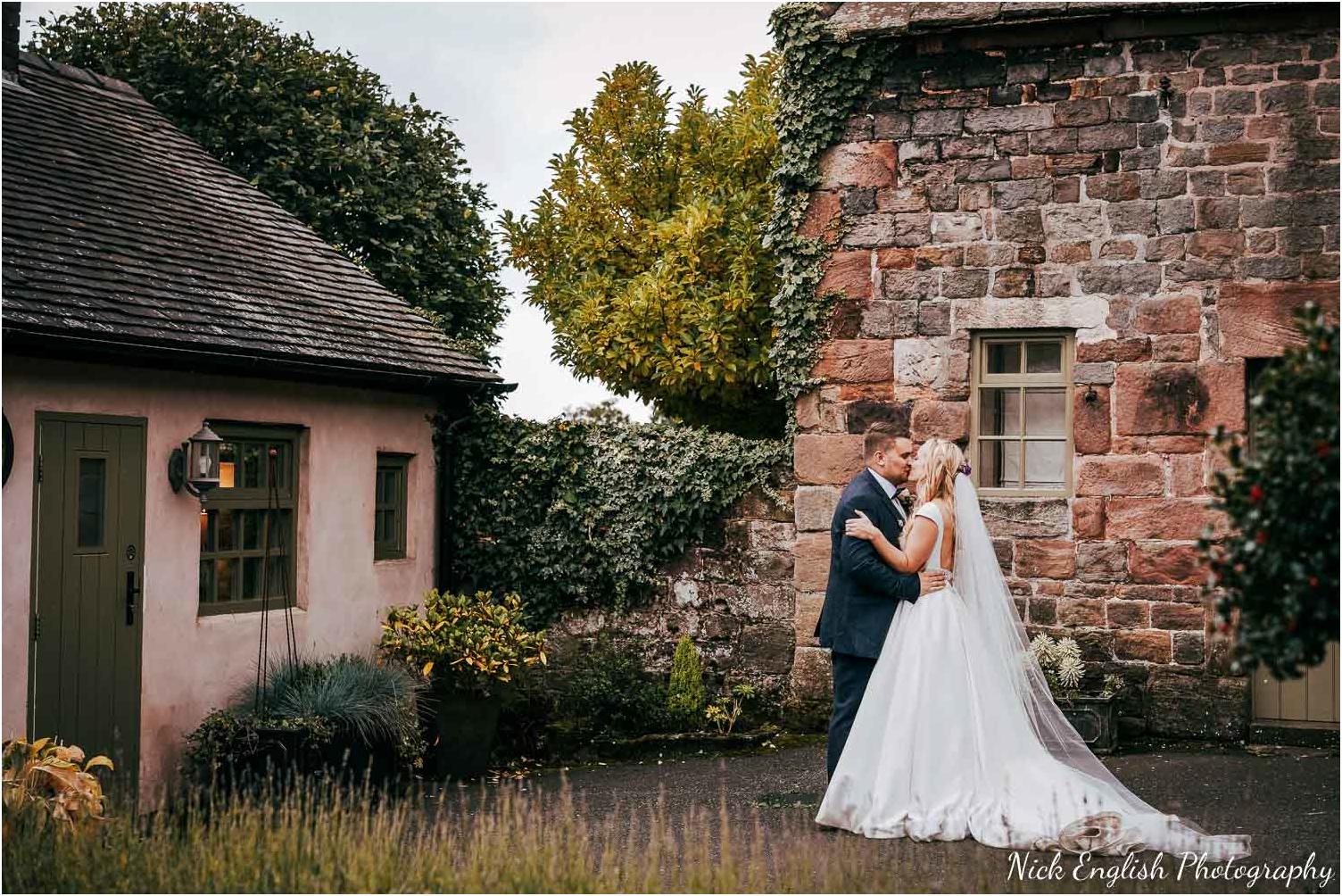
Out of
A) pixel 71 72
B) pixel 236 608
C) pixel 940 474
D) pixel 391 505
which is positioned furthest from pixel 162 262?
pixel 940 474

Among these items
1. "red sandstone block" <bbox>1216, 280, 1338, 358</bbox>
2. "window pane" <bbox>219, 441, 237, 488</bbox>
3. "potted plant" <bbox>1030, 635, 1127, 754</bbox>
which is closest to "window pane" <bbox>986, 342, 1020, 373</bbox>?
"red sandstone block" <bbox>1216, 280, 1338, 358</bbox>

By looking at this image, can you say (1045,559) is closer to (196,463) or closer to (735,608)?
(735,608)

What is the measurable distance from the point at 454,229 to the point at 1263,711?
10296mm

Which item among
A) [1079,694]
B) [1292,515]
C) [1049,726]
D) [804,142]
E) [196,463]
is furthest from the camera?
[804,142]

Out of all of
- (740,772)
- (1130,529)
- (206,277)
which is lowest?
(740,772)

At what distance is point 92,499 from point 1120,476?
702 centimetres

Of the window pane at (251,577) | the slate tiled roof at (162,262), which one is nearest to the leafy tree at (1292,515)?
the slate tiled roof at (162,262)

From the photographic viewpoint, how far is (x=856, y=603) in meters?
7.31

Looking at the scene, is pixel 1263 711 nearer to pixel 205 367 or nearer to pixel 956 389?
pixel 956 389

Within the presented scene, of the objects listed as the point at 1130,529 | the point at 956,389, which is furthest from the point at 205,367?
the point at 1130,529

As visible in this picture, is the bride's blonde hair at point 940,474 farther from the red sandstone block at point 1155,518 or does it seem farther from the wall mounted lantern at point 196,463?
the wall mounted lantern at point 196,463

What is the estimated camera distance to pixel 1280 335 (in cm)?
934

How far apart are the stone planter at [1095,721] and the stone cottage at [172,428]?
5364mm

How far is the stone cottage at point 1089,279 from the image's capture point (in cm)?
950
